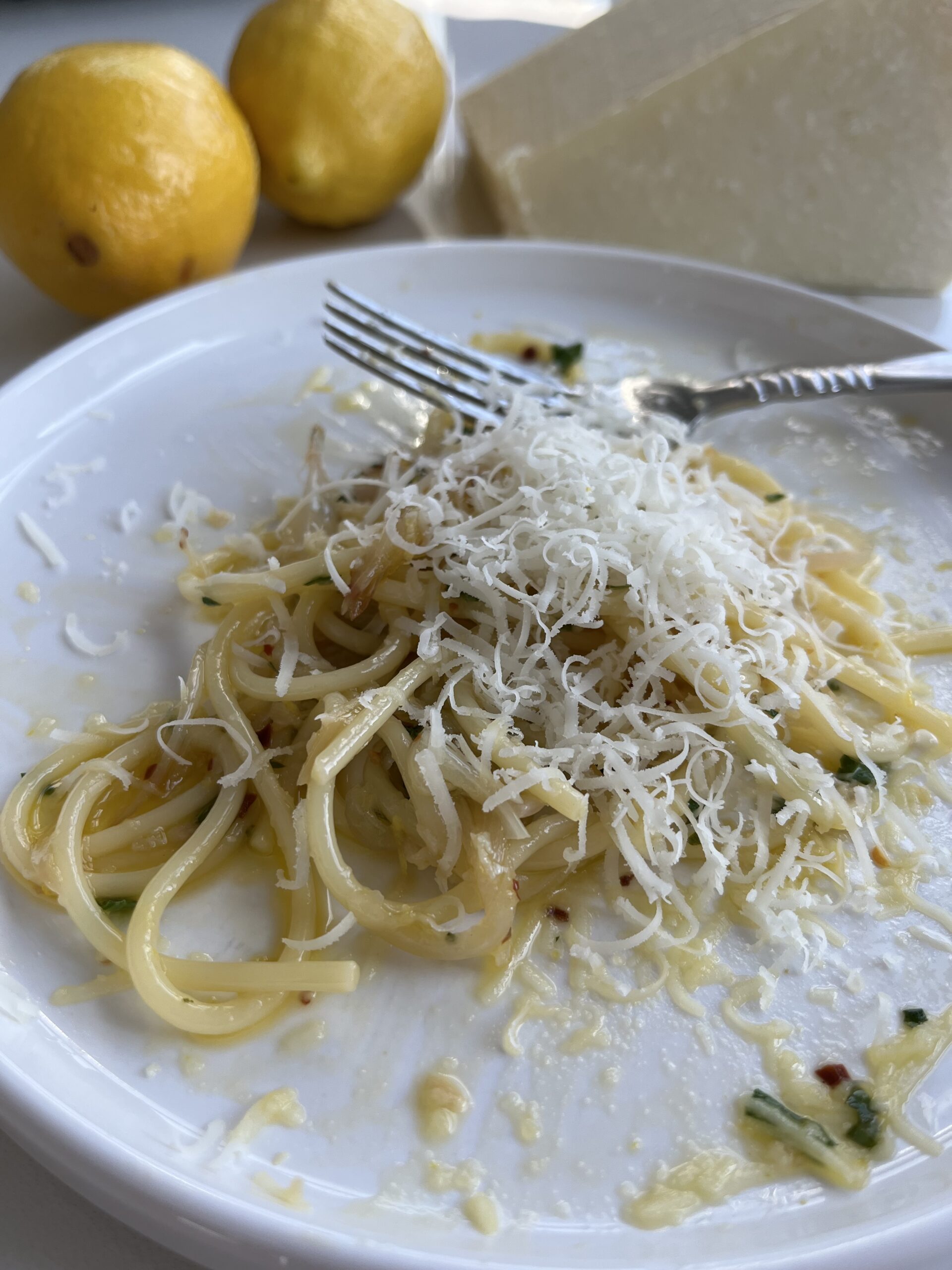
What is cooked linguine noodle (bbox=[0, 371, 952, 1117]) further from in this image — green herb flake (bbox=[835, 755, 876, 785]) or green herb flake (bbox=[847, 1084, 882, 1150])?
green herb flake (bbox=[847, 1084, 882, 1150])

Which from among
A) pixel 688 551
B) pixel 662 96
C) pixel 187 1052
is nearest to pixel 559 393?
pixel 688 551

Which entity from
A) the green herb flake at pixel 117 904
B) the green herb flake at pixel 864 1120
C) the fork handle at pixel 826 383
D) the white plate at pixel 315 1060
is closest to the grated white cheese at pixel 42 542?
the white plate at pixel 315 1060

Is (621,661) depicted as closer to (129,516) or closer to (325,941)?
(325,941)

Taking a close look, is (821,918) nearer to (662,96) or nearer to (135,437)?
(135,437)

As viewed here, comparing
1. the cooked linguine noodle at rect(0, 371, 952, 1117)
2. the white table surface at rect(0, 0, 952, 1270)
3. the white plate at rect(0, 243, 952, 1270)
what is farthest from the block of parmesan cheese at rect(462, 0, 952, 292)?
the cooked linguine noodle at rect(0, 371, 952, 1117)

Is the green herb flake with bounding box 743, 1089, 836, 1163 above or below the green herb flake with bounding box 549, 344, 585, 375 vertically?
below

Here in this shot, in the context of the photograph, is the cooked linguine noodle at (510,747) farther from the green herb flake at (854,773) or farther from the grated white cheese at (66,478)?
the grated white cheese at (66,478)
